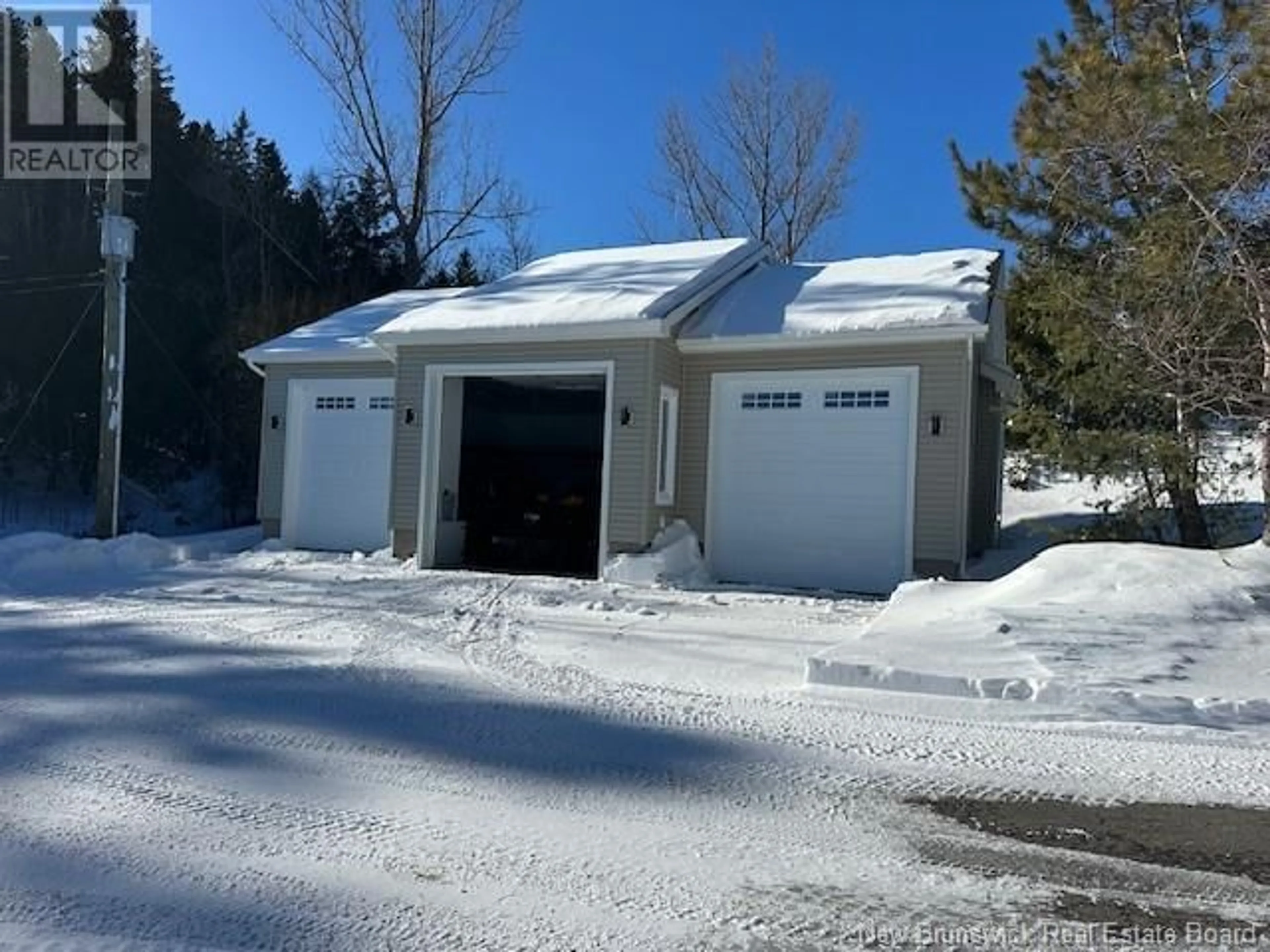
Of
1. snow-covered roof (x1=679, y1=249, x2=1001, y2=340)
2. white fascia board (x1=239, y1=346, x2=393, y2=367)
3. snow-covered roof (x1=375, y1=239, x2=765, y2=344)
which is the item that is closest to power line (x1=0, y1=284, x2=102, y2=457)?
white fascia board (x1=239, y1=346, x2=393, y2=367)

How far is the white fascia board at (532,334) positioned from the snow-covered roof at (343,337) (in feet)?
3.74

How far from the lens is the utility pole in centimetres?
1421

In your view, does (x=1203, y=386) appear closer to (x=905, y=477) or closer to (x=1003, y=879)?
(x=905, y=477)

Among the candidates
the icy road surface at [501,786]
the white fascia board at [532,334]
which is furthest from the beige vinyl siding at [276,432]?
the icy road surface at [501,786]

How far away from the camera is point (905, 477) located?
10766 mm

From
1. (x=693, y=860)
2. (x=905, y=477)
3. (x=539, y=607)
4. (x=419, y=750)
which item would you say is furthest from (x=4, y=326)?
(x=693, y=860)

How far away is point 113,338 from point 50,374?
40.3 feet

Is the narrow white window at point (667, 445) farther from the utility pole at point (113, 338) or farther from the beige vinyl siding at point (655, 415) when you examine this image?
the utility pole at point (113, 338)

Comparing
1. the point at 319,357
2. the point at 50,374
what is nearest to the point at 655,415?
the point at 319,357

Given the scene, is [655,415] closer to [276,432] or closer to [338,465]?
[338,465]

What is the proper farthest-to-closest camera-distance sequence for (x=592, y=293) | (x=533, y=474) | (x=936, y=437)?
(x=533, y=474) < (x=592, y=293) < (x=936, y=437)

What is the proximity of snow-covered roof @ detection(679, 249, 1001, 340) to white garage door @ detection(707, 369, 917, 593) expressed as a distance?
1.80 feet

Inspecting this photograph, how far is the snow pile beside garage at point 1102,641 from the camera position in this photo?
5508 millimetres

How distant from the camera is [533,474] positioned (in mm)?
15992
